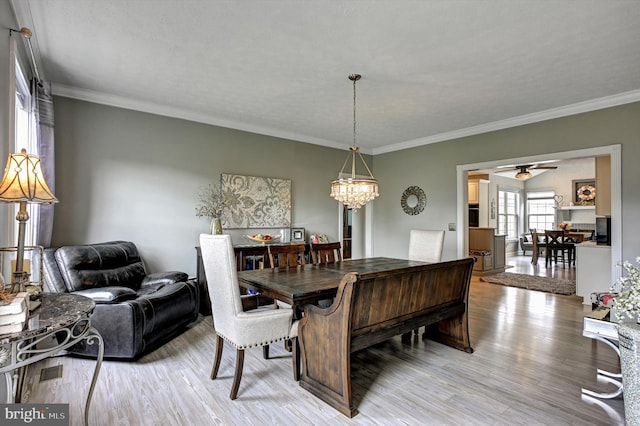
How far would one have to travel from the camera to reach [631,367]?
5.92ft

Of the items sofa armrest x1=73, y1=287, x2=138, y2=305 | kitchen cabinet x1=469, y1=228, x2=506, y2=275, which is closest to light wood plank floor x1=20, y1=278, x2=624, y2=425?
sofa armrest x1=73, y1=287, x2=138, y2=305

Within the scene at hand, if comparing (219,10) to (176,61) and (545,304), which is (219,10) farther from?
(545,304)

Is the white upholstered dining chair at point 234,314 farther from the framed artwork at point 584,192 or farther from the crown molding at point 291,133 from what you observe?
the framed artwork at point 584,192

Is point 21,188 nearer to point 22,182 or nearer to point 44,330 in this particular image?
point 22,182

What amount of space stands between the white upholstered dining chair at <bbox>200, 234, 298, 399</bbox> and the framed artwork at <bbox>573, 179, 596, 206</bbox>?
11.7 meters

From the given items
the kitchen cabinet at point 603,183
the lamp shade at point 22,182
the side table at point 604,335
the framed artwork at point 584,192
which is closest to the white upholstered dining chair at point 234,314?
the lamp shade at point 22,182

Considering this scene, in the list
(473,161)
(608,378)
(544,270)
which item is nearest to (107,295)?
(608,378)

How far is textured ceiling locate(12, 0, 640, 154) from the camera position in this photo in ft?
7.79

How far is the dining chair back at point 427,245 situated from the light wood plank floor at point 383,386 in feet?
3.31

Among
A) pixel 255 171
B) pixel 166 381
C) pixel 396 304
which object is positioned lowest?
pixel 166 381

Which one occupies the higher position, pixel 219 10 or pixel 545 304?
pixel 219 10

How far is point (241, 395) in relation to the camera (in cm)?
231

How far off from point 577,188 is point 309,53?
11320 millimetres

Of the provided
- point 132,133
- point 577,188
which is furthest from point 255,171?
point 577,188
